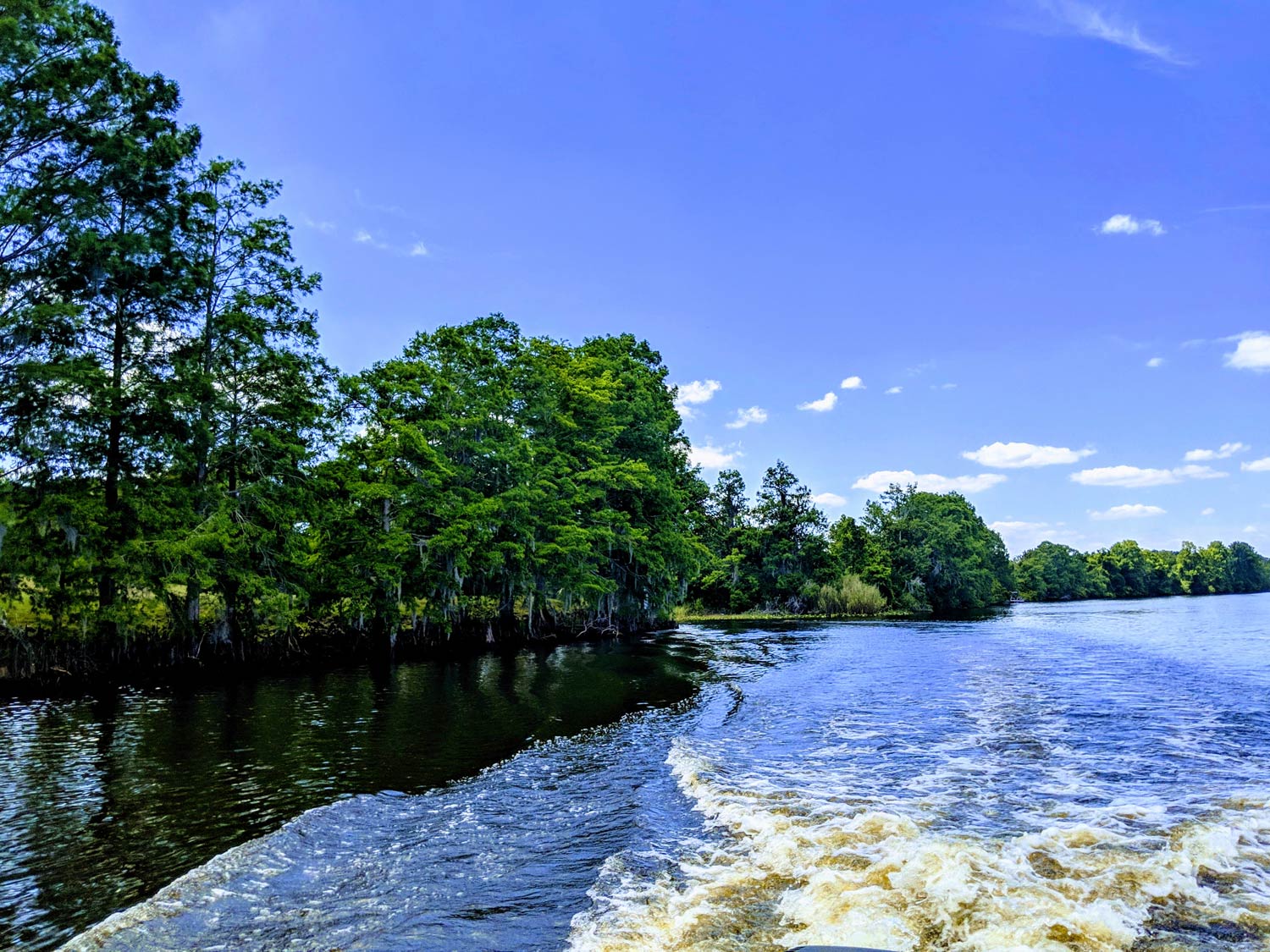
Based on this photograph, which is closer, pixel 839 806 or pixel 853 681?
pixel 839 806

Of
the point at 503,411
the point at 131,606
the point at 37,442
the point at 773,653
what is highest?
the point at 503,411

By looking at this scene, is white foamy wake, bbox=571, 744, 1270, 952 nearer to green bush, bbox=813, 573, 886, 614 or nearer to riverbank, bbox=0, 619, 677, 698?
riverbank, bbox=0, 619, 677, 698

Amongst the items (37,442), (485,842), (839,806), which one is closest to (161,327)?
(37,442)

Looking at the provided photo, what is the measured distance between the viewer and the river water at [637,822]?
4.84m

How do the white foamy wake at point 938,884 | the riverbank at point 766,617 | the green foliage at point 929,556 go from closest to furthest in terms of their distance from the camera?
1. the white foamy wake at point 938,884
2. the riverbank at point 766,617
3. the green foliage at point 929,556

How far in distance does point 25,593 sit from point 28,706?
173 inches

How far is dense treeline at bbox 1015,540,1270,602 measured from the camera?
11219cm

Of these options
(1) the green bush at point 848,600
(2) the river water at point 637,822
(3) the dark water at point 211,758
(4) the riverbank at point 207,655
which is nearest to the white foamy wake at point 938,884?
(2) the river water at point 637,822

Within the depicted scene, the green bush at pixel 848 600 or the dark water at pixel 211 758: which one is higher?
the dark water at pixel 211 758

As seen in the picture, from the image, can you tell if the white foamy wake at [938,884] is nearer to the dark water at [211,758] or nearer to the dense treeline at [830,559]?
the dark water at [211,758]

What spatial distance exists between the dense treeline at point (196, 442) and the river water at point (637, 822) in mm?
4543

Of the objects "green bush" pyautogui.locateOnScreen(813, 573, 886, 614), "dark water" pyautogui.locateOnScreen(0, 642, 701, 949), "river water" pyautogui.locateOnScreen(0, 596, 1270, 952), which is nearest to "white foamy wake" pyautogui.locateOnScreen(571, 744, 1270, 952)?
"river water" pyautogui.locateOnScreen(0, 596, 1270, 952)

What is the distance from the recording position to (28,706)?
13.9 meters

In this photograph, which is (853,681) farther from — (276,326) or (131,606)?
(276,326)
